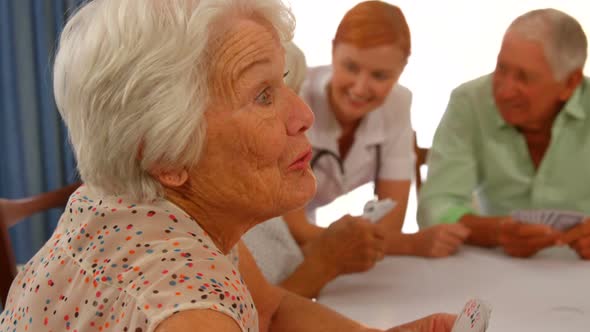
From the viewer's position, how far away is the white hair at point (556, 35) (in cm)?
202

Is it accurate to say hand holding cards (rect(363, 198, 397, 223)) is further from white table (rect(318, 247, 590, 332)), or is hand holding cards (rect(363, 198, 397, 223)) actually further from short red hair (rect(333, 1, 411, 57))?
short red hair (rect(333, 1, 411, 57))

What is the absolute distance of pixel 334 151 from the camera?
7.69 ft

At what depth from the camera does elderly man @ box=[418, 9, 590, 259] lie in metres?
2.02

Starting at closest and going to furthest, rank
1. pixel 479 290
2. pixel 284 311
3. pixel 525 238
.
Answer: pixel 284 311
pixel 479 290
pixel 525 238

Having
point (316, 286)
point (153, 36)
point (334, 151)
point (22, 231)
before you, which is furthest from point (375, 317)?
point (22, 231)

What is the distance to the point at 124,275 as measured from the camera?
79 centimetres

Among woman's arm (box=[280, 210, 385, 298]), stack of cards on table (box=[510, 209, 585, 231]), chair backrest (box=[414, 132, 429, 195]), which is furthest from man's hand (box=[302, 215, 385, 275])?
chair backrest (box=[414, 132, 429, 195])

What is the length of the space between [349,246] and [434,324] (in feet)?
1.75

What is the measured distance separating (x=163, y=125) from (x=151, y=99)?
0.11 ft

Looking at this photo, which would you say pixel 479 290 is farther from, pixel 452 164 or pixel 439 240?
pixel 452 164

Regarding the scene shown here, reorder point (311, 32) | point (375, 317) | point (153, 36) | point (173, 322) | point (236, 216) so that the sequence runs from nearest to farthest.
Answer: point (173, 322)
point (153, 36)
point (236, 216)
point (375, 317)
point (311, 32)

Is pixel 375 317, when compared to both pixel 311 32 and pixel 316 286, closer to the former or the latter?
pixel 316 286

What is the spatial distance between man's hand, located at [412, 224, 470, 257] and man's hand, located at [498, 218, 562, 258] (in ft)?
0.33

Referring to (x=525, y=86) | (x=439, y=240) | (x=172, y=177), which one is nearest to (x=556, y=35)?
(x=525, y=86)
